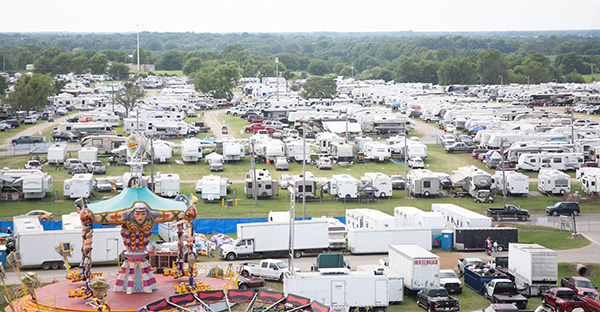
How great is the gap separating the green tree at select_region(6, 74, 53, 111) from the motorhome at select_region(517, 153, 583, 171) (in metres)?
56.5

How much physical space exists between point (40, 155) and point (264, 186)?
75.7ft

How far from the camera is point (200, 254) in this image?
33.5 m

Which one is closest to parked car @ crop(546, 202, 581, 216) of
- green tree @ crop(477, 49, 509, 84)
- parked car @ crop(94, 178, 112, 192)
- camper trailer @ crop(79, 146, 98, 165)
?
parked car @ crop(94, 178, 112, 192)

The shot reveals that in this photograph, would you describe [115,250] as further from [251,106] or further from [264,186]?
[251,106]

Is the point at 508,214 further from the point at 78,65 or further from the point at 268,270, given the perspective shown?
the point at 78,65

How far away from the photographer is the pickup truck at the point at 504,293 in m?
25.9

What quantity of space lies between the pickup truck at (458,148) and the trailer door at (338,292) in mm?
38667

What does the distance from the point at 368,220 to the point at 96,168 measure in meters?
24.1

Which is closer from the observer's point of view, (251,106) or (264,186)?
(264,186)

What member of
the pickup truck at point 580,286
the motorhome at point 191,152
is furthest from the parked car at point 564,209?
the motorhome at point 191,152

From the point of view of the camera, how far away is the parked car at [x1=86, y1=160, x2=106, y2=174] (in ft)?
168

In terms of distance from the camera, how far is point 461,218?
36.2 meters

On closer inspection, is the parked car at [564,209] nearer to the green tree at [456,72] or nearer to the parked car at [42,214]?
the parked car at [42,214]

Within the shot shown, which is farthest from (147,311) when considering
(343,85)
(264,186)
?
(343,85)
